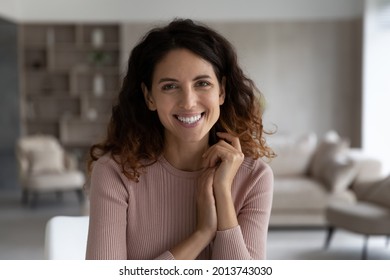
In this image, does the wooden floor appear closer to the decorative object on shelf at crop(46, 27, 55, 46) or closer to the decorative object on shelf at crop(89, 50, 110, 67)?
the decorative object on shelf at crop(89, 50, 110, 67)

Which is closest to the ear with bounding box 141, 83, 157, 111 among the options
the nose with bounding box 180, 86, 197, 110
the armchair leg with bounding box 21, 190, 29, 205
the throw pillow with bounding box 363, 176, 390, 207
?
the nose with bounding box 180, 86, 197, 110

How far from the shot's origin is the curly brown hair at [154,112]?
108cm

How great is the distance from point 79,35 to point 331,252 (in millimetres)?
4569

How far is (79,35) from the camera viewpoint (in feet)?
23.7

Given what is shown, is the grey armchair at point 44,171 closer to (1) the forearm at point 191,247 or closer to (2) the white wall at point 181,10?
(2) the white wall at point 181,10

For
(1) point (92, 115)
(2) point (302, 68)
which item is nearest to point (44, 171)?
(1) point (92, 115)

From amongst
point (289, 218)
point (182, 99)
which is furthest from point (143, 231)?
point (289, 218)

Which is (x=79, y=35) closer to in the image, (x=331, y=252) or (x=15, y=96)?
(x=15, y=96)

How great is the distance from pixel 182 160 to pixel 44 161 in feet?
16.1

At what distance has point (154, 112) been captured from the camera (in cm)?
121

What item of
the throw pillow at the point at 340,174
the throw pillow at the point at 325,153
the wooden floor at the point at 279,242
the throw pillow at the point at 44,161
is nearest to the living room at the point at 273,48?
the throw pillow at the point at 44,161

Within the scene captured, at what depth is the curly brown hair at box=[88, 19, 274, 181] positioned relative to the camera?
1085mm

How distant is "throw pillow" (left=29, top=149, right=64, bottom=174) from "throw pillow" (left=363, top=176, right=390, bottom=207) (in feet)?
10.5

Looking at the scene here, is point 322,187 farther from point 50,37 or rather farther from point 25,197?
point 50,37
